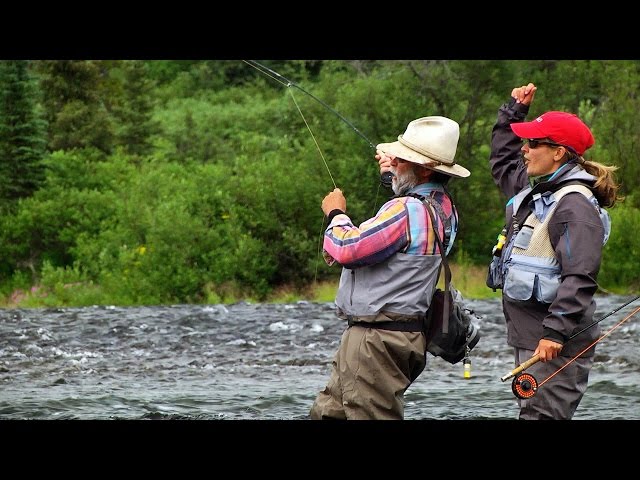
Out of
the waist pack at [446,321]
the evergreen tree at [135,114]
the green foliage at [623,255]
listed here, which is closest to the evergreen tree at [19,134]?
the evergreen tree at [135,114]

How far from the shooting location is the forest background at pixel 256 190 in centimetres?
2000

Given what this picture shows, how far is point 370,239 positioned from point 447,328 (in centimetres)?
48

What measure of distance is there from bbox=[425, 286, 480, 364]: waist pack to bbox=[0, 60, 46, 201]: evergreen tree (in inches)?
842

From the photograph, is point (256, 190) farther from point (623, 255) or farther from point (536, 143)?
→ point (536, 143)

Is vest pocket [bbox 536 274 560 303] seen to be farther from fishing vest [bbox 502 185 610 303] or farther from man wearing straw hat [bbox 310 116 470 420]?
man wearing straw hat [bbox 310 116 470 420]

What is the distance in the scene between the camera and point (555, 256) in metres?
4.08

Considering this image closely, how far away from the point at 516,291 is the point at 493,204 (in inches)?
725

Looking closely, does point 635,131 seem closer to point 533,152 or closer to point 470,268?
point 470,268

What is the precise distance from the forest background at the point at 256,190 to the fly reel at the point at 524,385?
555 inches

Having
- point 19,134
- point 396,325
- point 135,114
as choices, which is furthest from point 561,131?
point 135,114

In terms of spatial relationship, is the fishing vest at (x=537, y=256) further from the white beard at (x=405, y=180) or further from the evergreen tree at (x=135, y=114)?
the evergreen tree at (x=135, y=114)

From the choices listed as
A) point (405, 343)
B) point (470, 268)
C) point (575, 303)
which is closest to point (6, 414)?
point (405, 343)

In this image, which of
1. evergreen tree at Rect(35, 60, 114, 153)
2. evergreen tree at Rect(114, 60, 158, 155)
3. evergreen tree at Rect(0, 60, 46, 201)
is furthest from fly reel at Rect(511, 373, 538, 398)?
evergreen tree at Rect(114, 60, 158, 155)

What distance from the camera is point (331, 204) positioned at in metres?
4.25
